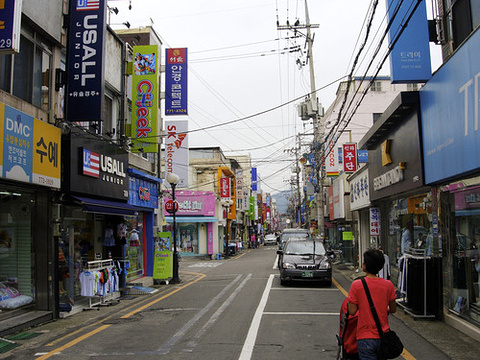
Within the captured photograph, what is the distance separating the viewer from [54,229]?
1035 centimetres

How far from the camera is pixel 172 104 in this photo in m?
17.7

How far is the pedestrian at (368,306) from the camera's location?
13.6 ft

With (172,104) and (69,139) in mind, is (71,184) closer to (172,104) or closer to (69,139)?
(69,139)

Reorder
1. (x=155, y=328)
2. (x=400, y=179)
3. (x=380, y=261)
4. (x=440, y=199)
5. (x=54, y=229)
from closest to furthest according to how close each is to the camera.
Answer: (x=380, y=261) → (x=155, y=328) → (x=440, y=199) → (x=54, y=229) → (x=400, y=179)

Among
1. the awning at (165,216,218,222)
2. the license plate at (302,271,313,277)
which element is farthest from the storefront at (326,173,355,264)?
the awning at (165,216,218,222)

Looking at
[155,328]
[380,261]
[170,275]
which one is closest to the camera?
[380,261]

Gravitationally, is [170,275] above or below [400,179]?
below

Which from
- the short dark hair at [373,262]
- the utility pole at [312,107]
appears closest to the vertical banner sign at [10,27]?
the short dark hair at [373,262]

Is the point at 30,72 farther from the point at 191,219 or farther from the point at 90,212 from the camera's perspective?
the point at 191,219

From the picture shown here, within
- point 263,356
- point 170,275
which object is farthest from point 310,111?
point 263,356

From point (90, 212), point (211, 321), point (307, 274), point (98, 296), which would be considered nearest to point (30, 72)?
point (90, 212)

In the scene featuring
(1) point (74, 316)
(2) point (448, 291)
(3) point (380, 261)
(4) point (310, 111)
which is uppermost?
(4) point (310, 111)

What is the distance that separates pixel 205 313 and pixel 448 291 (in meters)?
5.42

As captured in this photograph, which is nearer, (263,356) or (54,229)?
(263,356)
